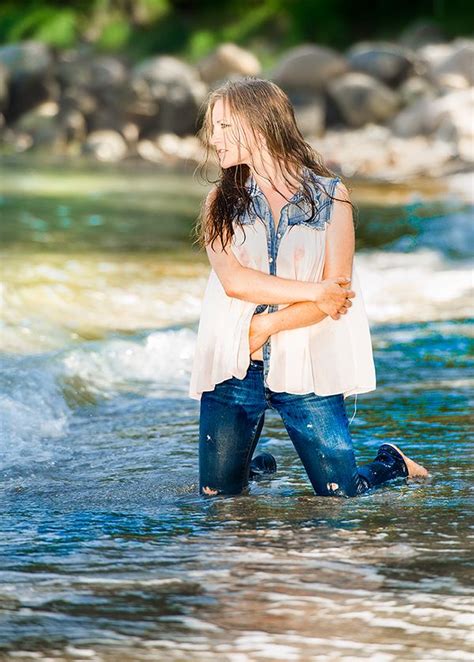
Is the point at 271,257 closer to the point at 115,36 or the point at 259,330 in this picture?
the point at 259,330

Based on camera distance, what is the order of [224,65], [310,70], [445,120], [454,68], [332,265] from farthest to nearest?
1. [224,65]
2. [310,70]
3. [454,68]
4. [445,120]
5. [332,265]

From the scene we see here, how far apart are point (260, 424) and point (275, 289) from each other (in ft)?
1.94

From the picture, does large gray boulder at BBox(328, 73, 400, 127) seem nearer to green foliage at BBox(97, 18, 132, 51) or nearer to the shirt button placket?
green foliage at BBox(97, 18, 132, 51)

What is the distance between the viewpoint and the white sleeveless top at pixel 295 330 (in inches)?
187

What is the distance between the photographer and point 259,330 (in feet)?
15.7

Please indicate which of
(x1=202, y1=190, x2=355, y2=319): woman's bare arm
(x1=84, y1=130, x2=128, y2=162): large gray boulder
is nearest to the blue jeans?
(x1=202, y1=190, x2=355, y2=319): woman's bare arm

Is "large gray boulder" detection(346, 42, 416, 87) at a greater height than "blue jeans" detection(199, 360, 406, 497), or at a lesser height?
greater

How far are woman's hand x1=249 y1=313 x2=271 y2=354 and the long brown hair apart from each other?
0.95ft

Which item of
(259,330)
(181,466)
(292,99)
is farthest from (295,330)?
(292,99)

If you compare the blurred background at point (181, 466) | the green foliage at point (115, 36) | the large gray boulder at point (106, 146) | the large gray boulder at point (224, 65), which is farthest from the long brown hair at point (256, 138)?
the green foliage at point (115, 36)

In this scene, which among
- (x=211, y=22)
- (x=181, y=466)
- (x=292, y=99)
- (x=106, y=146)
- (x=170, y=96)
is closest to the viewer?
(x=181, y=466)

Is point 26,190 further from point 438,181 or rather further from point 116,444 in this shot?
point 116,444

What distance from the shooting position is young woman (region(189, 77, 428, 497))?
4684mm

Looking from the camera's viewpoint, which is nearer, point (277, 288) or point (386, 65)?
point (277, 288)
